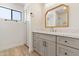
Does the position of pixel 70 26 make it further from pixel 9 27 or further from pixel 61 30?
pixel 9 27

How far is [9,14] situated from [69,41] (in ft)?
6.61

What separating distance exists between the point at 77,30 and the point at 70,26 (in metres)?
0.21

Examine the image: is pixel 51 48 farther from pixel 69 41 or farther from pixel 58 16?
pixel 58 16

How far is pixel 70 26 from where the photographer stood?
203 centimetres

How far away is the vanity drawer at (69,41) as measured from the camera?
122 cm

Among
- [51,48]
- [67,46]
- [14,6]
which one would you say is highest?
[14,6]

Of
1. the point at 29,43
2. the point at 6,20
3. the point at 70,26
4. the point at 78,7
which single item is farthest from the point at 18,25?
the point at 78,7

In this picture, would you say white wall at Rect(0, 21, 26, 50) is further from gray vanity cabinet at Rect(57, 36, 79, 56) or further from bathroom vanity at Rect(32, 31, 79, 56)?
gray vanity cabinet at Rect(57, 36, 79, 56)

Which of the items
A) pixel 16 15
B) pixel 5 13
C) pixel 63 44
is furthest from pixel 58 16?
pixel 5 13

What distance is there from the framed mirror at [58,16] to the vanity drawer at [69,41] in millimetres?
684

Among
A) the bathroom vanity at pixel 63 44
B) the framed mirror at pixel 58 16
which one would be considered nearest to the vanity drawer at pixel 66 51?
the bathroom vanity at pixel 63 44

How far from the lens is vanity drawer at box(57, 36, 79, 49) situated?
122 cm

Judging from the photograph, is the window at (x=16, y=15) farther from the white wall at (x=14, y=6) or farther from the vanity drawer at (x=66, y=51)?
the vanity drawer at (x=66, y=51)

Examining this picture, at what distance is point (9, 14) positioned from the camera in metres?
2.80
